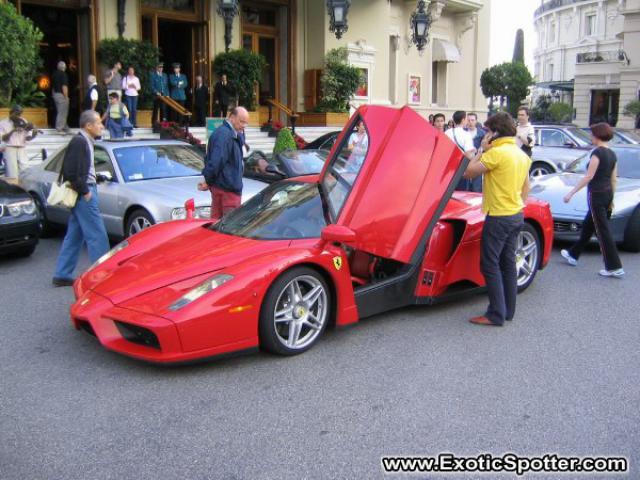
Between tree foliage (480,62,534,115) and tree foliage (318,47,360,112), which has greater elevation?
tree foliage (480,62,534,115)

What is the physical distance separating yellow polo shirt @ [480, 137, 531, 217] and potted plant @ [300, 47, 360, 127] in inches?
589

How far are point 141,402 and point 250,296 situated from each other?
91 cm

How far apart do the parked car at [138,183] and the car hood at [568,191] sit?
3793mm

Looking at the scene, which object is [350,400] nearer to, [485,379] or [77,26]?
[485,379]

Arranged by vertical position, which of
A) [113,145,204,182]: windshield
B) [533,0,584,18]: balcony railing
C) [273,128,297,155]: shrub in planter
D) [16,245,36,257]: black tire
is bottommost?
[16,245,36,257]: black tire

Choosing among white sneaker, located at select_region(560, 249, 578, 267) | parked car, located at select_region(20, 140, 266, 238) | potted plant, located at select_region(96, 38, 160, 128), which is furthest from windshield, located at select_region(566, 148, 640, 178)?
potted plant, located at select_region(96, 38, 160, 128)

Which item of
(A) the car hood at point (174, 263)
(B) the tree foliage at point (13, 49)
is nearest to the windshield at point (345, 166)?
(A) the car hood at point (174, 263)

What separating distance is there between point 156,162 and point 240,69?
10.3m

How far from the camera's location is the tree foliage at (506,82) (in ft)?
99.1

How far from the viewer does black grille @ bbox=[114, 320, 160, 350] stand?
3941mm

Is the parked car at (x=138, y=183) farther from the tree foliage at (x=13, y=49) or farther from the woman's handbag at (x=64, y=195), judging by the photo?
the tree foliage at (x=13, y=49)

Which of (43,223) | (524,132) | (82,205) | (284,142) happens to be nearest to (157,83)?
(284,142)

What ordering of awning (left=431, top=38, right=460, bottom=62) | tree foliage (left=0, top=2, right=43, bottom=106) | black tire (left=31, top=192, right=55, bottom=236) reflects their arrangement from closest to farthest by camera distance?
black tire (left=31, top=192, right=55, bottom=236), tree foliage (left=0, top=2, right=43, bottom=106), awning (left=431, top=38, right=460, bottom=62)

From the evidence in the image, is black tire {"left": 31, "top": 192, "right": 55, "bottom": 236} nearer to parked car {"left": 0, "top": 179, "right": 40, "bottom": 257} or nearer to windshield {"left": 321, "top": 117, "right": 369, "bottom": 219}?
parked car {"left": 0, "top": 179, "right": 40, "bottom": 257}
